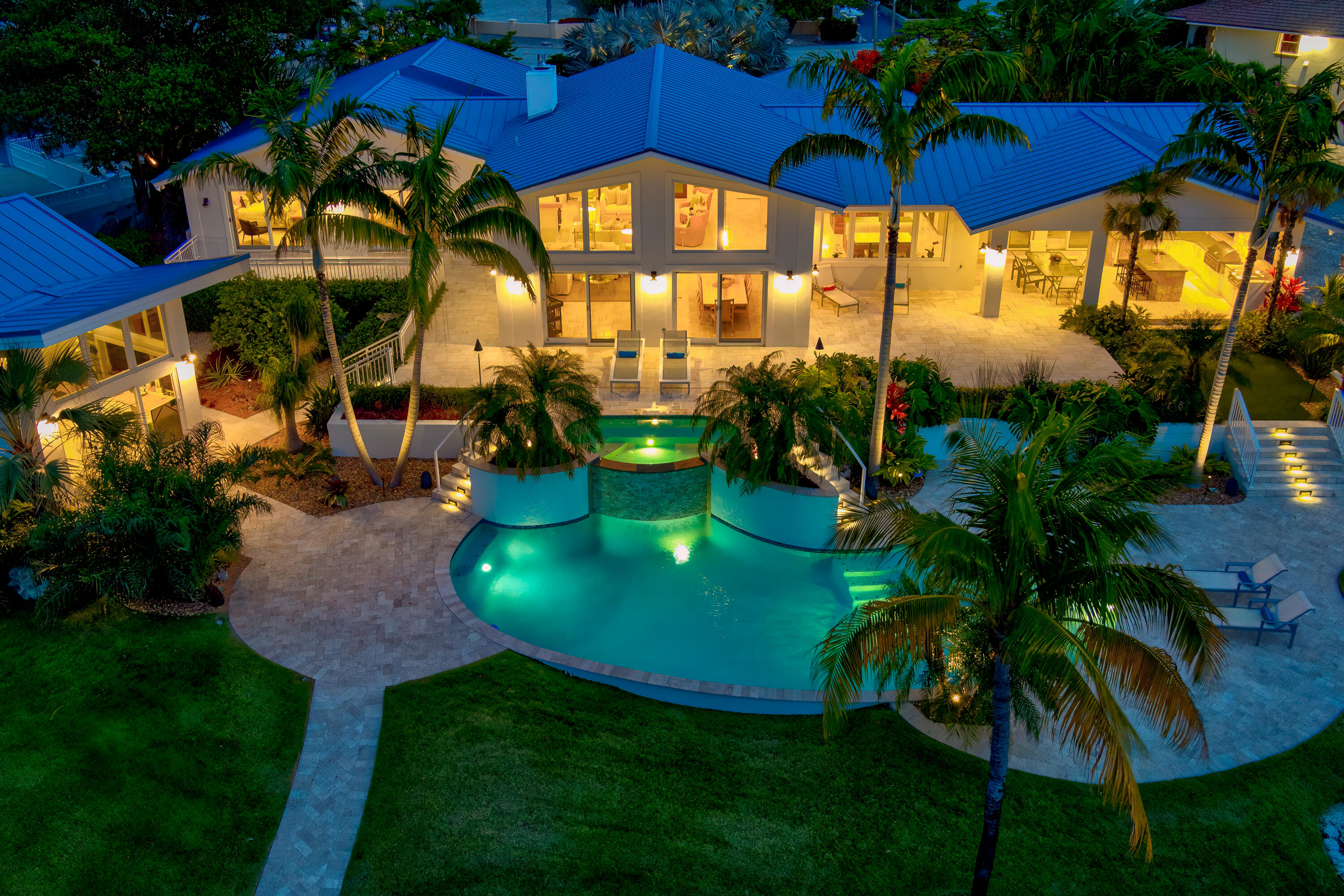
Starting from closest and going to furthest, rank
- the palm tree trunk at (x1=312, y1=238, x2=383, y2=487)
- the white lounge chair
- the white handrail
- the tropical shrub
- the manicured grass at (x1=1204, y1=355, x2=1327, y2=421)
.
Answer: the tropical shrub → the palm tree trunk at (x1=312, y1=238, x2=383, y2=487) → the white handrail → the manicured grass at (x1=1204, y1=355, x2=1327, y2=421) → the white lounge chair

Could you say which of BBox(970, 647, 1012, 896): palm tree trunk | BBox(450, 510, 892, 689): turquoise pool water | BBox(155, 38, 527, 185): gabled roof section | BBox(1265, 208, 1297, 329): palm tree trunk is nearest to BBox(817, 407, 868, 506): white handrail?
BBox(450, 510, 892, 689): turquoise pool water

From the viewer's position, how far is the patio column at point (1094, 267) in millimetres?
27156

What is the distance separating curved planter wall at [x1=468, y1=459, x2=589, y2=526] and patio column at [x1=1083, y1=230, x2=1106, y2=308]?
47.9ft

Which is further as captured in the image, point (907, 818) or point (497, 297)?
point (497, 297)

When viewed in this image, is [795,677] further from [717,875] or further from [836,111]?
[836,111]

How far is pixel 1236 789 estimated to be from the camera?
47.9 ft

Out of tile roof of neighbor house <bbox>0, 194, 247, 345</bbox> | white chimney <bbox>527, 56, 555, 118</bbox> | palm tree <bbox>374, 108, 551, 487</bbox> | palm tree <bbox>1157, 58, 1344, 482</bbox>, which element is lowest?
tile roof of neighbor house <bbox>0, 194, 247, 345</bbox>

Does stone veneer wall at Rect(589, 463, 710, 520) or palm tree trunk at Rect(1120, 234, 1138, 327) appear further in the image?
palm tree trunk at Rect(1120, 234, 1138, 327)

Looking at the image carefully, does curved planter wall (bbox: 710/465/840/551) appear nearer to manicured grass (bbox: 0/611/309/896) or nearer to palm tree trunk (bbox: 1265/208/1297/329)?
manicured grass (bbox: 0/611/309/896)

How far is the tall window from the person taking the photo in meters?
25.3

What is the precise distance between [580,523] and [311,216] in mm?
7519

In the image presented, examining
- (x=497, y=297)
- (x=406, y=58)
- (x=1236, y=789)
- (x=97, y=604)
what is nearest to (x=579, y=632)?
(x=97, y=604)

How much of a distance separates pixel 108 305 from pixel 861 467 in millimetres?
14108

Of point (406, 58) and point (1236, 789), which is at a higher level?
point (406, 58)
